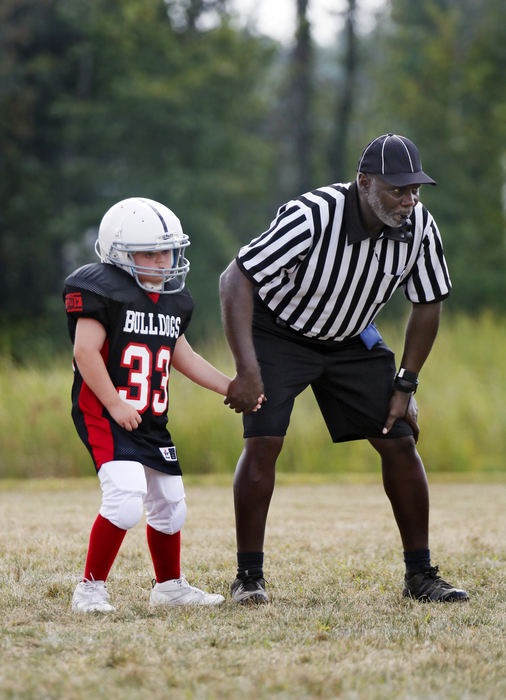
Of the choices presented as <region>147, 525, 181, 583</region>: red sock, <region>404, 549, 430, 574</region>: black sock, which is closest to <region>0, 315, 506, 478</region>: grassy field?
<region>404, 549, 430, 574</region>: black sock

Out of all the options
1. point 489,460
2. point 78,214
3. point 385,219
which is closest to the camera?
point 385,219

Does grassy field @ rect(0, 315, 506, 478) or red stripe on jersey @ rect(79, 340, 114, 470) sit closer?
red stripe on jersey @ rect(79, 340, 114, 470)

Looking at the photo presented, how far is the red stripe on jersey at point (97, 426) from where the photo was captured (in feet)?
11.7

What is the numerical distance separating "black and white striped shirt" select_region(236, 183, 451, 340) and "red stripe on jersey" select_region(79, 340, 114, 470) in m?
0.69

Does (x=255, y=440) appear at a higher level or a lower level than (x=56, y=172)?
lower

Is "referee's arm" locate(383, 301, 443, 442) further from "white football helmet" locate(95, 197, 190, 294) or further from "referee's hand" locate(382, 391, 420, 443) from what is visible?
"white football helmet" locate(95, 197, 190, 294)

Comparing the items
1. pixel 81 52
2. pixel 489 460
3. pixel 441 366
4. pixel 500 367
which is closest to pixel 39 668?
pixel 489 460

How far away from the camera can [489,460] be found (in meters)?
9.83

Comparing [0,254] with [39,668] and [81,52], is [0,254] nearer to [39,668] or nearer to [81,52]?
[81,52]

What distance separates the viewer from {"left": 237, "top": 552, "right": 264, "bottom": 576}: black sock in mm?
3910

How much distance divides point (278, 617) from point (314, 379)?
95cm

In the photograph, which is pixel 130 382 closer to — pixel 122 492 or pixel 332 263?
pixel 122 492

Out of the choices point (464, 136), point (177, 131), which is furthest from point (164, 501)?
point (464, 136)

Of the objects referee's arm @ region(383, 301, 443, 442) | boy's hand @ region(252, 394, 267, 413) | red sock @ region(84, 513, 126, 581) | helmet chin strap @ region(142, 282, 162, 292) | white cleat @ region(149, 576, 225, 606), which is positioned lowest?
white cleat @ region(149, 576, 225, 606)
